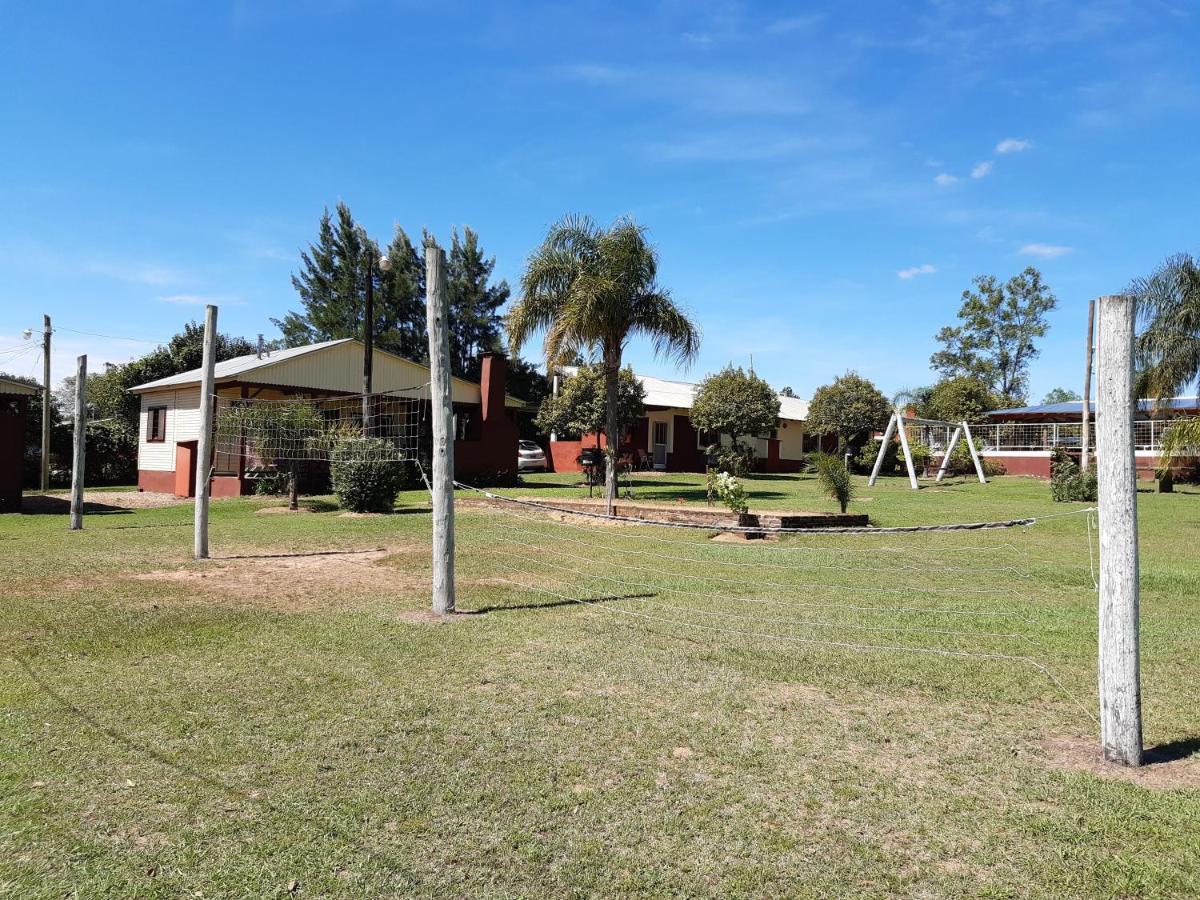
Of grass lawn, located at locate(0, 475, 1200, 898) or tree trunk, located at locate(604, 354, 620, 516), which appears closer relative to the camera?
grass lawn, located at locate(0, 475, 1200, 898)

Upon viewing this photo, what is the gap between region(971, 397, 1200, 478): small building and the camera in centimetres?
3453

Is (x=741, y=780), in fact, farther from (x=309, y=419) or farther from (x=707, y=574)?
(x=309, y=419)

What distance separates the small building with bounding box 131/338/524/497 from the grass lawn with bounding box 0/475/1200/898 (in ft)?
46.8

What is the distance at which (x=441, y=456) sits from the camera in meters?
7.47

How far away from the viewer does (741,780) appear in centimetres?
388

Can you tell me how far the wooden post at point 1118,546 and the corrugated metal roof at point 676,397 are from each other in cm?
2818

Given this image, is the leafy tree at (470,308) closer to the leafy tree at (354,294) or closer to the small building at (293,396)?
the leafy tree at (354,294)

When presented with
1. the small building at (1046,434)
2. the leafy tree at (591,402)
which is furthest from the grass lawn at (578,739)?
the small building at (1046,434)

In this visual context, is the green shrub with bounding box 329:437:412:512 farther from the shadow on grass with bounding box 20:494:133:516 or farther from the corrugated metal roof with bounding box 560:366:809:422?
the corrugated metal roof with bounding box 560:366:809:422

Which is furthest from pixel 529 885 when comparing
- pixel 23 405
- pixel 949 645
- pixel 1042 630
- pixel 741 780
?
pixel 23 405

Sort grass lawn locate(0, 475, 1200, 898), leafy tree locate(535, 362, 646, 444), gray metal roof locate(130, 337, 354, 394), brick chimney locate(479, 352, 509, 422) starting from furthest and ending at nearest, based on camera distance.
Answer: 1. leafy tree locate(535, 362, 646, 444)
2. brick chimney locate(479, 352, 509, 422)
3. gray metal roof locate(130, 337, 354, 394)
4. grass lawn locate(0, 475, 1200, 898)

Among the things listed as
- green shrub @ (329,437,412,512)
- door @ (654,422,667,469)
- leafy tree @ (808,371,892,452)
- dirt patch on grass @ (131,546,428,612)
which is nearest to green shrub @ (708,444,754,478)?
door @ (654,422,667,469)

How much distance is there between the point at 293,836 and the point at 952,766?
3.08 meters

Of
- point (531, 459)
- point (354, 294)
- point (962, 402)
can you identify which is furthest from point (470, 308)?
point (962, 402)
